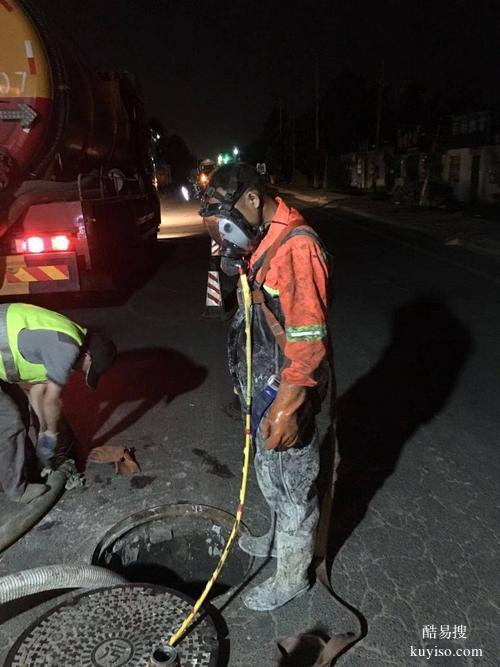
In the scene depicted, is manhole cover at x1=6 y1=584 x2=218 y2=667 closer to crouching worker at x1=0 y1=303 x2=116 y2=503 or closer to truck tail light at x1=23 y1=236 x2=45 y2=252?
crouching worker at x1=0 y1=303 x2=116 y2=503

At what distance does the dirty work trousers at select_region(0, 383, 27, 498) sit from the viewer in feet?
10.1

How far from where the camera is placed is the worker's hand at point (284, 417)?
2.01 metres

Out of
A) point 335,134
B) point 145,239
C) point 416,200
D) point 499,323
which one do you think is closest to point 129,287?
point 145,239

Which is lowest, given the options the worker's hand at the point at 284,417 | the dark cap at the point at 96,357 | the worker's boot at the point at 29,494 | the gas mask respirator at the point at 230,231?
the worker's boot at the point at 29,494

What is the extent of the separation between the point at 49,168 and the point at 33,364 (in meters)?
4.03

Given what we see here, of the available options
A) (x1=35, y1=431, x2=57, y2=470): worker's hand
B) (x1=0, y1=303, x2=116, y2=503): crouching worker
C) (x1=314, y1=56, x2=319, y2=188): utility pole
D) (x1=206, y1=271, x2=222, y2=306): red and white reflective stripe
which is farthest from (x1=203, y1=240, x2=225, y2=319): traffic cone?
(x1=314, y1=56, x2=319, y2=188): utility pole

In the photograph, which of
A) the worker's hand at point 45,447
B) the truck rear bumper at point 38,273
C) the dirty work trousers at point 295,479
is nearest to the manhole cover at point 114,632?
the dirty work trousers at point 295,479

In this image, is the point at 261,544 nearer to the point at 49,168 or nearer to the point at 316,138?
the point at 49,168

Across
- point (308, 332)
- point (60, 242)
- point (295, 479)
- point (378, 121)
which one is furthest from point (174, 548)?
point (378, 121)

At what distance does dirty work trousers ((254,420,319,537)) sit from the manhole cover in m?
0.55

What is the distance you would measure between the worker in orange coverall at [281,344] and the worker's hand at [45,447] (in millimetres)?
1552

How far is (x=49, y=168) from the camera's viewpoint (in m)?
6.35

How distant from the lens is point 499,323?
20.6ft

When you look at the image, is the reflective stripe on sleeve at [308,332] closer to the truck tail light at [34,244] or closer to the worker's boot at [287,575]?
the worker's boot at [287,575]
